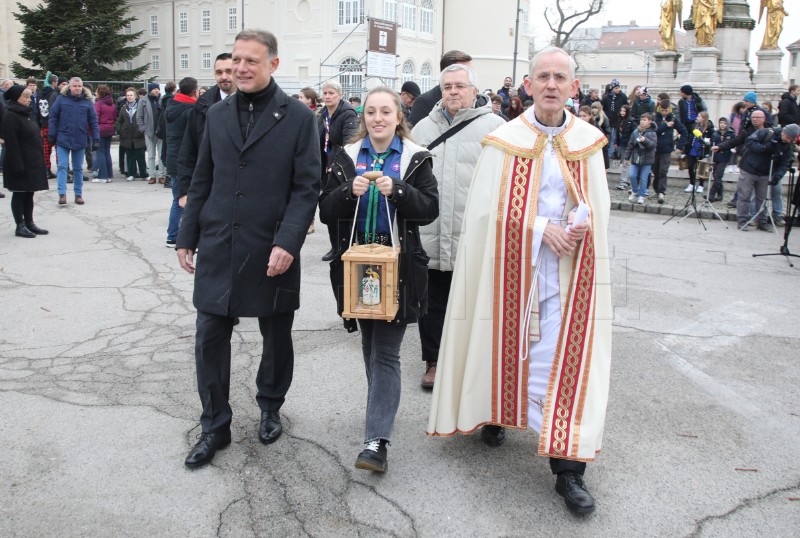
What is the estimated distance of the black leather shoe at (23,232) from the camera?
988cm

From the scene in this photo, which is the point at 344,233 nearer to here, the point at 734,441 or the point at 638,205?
the point at 734,441

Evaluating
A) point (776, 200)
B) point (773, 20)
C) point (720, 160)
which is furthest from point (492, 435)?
point (773, 20)

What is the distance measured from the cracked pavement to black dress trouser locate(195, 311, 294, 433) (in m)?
0.23

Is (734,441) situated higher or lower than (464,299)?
lower

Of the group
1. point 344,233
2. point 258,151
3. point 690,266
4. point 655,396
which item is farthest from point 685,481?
point 690,266

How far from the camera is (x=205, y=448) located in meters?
3.90

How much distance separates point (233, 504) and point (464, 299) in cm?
→ 153

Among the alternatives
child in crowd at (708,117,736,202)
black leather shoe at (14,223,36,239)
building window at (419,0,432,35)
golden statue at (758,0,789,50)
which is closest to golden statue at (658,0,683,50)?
golden statue at (758,0,789,50)

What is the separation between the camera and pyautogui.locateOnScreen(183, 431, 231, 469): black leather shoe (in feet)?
12.6

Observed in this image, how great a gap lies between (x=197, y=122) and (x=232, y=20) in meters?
52.7

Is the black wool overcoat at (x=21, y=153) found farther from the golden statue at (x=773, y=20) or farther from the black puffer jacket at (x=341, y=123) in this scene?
the golden statue at (x=773, y=20)

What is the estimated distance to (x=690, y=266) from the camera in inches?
374

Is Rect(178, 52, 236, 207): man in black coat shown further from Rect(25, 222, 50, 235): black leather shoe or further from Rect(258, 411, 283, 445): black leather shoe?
Rect(25, 222, 50, 235): black leather shoe

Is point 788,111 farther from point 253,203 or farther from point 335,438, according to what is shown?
point 253,203
